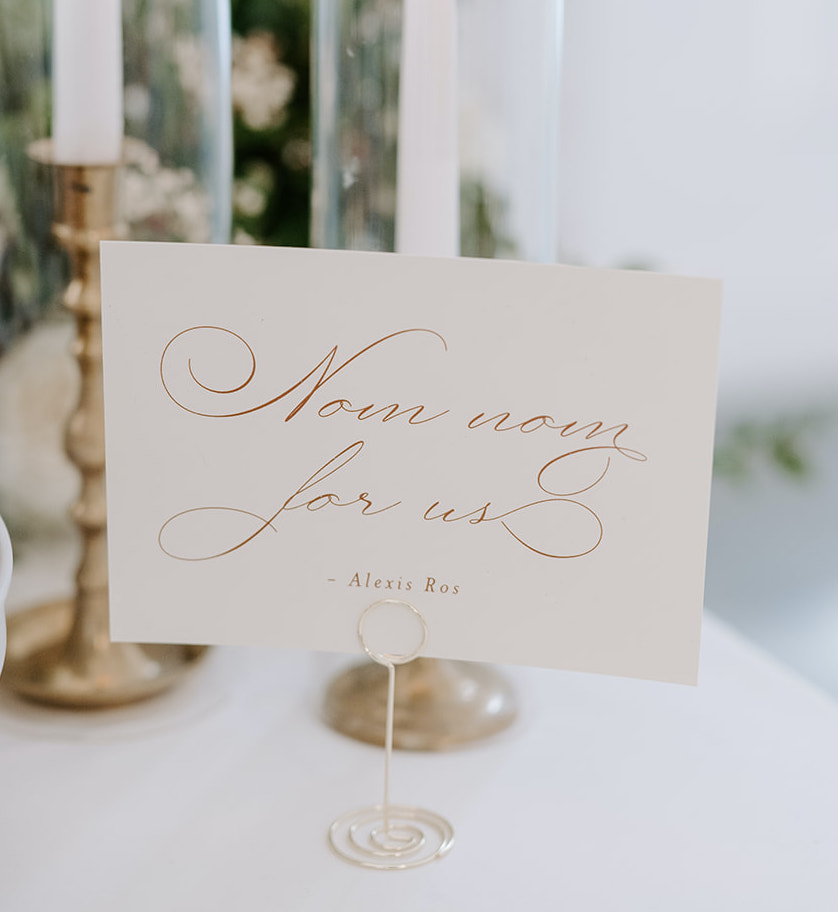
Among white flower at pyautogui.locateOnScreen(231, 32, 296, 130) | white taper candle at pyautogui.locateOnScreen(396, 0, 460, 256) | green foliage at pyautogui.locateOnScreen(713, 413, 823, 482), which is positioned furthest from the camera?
green foliage at pyautogui.locateOnScreen(713, 413, 823, 482)

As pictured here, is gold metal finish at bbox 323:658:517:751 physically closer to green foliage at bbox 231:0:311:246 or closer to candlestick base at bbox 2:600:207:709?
candlestick base at bbox 2:600:207:709

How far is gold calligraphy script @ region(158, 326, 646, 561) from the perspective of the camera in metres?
0.39

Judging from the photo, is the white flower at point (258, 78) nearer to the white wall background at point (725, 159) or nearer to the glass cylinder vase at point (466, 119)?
the glass cylinder vase at point (466, 119)

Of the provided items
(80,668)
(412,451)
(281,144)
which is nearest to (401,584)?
(412,451)

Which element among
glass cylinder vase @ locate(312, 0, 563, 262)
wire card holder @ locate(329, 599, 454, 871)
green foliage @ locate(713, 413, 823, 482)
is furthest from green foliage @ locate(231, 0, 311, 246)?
green foliage @ locate(713, 413, 823, 482)

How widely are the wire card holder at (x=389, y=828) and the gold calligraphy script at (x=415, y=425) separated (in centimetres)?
5

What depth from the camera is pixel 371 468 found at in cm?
41

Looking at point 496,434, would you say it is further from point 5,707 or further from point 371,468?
point 5,707

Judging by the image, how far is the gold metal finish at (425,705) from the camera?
52cm

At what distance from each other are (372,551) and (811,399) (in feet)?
3.17

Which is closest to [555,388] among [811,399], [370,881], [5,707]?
[370,881]

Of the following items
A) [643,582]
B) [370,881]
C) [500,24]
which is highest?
[500,24]

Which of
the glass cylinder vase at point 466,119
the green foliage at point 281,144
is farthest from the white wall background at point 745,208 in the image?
the glass cylinder vase at point 466,119

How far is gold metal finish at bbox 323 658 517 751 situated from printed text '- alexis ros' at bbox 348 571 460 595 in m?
0.14
